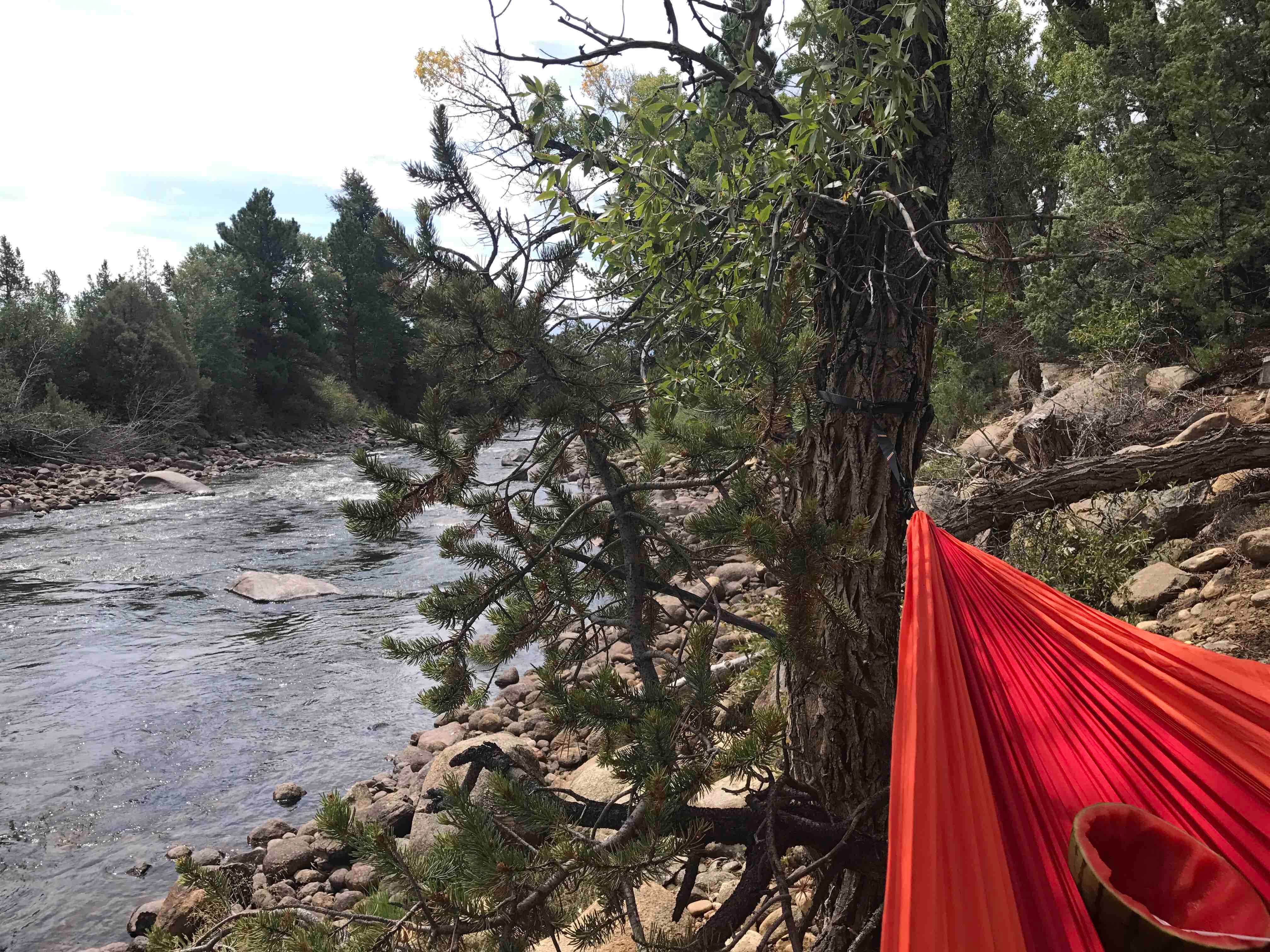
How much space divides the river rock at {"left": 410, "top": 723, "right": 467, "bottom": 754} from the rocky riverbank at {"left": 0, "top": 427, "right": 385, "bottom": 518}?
5.26 metres

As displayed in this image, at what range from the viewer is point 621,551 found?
191cm

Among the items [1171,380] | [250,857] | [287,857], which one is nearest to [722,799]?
[287,857]

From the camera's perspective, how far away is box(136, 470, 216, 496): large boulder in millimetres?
13906

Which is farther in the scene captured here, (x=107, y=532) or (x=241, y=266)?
(x=241, y=266)

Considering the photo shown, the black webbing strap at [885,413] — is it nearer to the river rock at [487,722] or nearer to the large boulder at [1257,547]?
the large boulder at [1257,547]

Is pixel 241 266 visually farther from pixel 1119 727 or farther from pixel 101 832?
pixel 1119 727

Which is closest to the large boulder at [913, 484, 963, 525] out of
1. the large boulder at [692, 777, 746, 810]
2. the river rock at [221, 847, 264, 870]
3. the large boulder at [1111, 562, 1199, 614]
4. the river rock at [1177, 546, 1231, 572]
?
the large boulder at [1111, 562, 1199, 614]

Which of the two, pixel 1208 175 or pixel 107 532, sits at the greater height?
pixel 1208 175

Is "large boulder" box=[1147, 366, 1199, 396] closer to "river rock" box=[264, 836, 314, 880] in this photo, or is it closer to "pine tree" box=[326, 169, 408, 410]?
"river rock" box=[264, 836, 314, 880]

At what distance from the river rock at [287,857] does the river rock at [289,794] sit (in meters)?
0.43

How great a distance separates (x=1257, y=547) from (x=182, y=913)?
4.55 metres

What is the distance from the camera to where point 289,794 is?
4.31 meters

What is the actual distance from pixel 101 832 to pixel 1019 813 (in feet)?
14.8

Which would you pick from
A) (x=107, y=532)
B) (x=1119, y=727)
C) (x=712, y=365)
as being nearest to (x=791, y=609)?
(x=1119, y=727)
